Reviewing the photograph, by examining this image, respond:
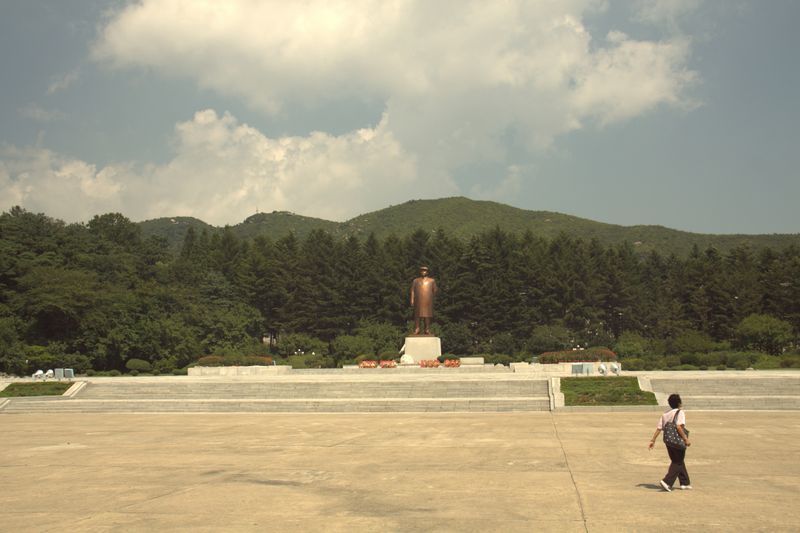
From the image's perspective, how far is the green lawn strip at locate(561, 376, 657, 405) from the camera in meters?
21.1

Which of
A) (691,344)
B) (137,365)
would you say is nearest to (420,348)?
(137,365)

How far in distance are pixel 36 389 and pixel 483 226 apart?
80596 millimetres

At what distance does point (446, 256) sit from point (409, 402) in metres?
35.8

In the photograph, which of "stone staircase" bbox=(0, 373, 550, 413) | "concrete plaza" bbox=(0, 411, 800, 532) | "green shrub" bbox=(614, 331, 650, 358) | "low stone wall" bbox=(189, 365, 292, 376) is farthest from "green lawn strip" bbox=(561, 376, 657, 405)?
"green shrub" bbox=(614, 331, 650, 358)

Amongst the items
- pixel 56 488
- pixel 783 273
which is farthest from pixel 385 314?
pixel 56 488

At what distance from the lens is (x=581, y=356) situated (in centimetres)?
3381

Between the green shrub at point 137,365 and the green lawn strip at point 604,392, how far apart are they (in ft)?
82.0

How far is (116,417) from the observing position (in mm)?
21781

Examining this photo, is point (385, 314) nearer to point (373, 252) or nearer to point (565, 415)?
point (373, 252)

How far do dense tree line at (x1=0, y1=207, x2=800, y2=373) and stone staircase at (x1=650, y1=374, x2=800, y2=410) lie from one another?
24.7 m

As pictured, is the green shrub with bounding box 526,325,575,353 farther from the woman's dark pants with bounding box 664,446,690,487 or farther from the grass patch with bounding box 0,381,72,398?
the woman's dark pants with bounding box 664,446,690,487

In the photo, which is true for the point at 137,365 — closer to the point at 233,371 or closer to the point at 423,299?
the point at 233,371

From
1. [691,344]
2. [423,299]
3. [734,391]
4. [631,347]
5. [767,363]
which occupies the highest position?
[423,299]

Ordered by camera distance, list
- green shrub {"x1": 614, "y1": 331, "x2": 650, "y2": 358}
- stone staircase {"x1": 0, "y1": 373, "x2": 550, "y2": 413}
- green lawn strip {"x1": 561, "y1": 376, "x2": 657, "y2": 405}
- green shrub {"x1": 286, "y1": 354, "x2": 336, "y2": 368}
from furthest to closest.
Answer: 1. green shrub {"x1": 614, "y1": 331, "x2": 650, "y2": 358}
2. green shrub {"x1": 286, "y1": 354, "x2": 336, "y2": 368}
3. stone staircase {"x1": 0, "y1": 373, "x2": 550, "y2": 413}
4. green lawn strip {"x1": 561, "y1": 376, "x2": 657, "y2": 405}
